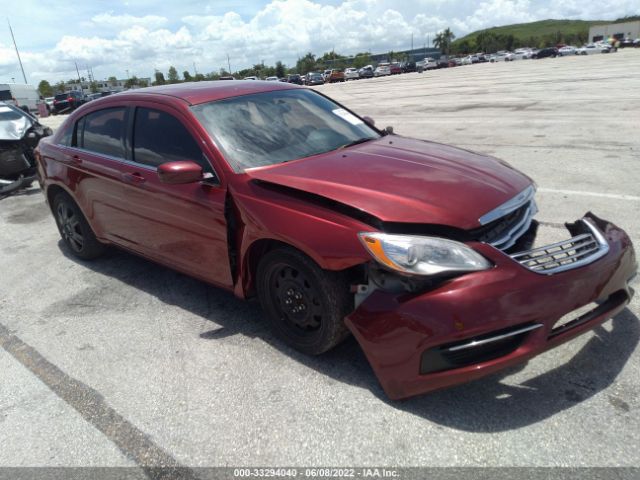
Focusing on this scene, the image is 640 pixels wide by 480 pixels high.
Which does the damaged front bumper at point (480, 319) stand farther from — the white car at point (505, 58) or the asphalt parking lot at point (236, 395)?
the white car at point (505, 58)

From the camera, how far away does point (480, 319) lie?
90.6 inches

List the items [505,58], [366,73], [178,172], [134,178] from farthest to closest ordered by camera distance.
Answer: [505,58] → [366,73] → [134,178] → [178,172]

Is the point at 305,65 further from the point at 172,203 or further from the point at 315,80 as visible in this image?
the point at 172,203

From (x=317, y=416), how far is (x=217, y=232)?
→ 1356mm

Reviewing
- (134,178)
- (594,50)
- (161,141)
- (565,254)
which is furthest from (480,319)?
(594,50)

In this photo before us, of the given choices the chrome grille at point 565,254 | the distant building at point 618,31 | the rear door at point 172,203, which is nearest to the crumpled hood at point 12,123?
the rear door at point 172,203

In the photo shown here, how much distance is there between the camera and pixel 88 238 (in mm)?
4973

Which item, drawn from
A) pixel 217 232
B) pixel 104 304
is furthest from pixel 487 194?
pixel 104 304

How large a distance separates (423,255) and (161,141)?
7.51ft

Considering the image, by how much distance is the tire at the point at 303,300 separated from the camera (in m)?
2.78

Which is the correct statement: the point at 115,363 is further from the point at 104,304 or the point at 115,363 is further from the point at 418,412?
the point at 418,412

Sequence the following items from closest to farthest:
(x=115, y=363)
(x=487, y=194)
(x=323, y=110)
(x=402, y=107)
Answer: (x=487, y=194) < (x=115, y=363) < (x=323, y=110) < (x=402, y=107)

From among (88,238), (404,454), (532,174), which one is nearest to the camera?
(404,454)

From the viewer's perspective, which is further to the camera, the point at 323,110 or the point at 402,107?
the point at 402,107
